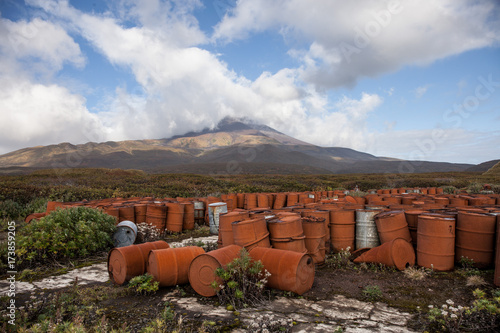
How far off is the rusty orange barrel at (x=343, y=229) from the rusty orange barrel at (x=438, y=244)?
4.81ft

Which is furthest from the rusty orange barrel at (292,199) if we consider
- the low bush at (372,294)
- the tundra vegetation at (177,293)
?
the low bush at (372,294)

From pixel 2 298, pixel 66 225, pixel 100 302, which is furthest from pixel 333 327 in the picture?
pixel 66 225

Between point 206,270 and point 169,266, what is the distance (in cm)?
72

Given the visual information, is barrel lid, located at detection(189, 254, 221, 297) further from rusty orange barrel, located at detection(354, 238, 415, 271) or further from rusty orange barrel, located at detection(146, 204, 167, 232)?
rusty orange barrel, located at detection(146, 204, 167, 232)

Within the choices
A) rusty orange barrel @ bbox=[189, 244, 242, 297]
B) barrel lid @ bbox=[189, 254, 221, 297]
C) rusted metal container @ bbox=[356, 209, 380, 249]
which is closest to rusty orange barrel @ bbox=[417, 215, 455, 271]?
rusted metal container @ bbox=[356, 209, 380, 249]

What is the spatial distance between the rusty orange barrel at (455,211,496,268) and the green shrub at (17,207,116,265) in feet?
25.7

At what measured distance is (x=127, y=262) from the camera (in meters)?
4.72

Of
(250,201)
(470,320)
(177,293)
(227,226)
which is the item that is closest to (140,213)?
(227,226)

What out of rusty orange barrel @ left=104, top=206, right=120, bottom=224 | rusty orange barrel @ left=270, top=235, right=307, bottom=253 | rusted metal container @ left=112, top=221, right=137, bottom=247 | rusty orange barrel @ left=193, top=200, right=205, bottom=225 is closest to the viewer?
rusty orange barrel @ left=270, top=235, right=307, bottom=253

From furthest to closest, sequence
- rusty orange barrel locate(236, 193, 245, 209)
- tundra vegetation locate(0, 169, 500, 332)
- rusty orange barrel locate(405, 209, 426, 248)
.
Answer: rusty orange barrel locate(236, 193, 245, 209), rusty orange barrel locate(405, 209, 426, 248), tundra vegetation locate(0, 169, 500, 332)

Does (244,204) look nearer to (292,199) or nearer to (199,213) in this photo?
(292,199)

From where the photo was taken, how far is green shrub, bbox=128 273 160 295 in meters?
4.34

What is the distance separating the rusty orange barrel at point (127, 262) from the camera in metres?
4.72

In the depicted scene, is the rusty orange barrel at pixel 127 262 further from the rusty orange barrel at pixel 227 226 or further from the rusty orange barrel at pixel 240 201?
the rusty orange barrel at pixel 240 201
